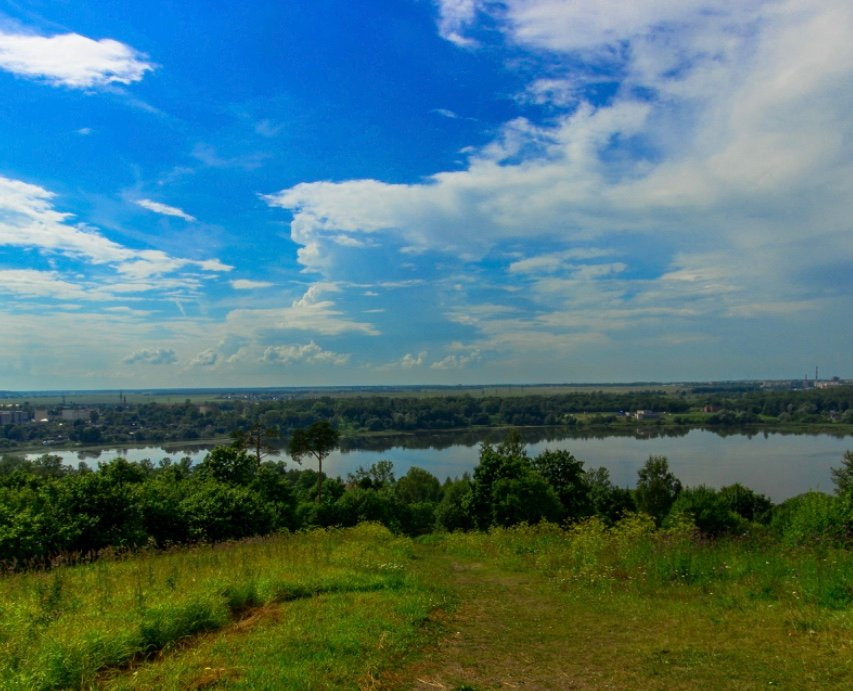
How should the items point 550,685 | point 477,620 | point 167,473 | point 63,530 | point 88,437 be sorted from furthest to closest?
point 88,437
point 167,473
point 63,530
point 477,620
point 550,685

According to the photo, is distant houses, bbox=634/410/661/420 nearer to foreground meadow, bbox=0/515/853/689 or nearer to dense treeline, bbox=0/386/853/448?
dense treeline, bbox=0/386/853/448

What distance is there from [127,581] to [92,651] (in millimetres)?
3162

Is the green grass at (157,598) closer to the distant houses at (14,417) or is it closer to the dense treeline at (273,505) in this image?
the dense treeline at (273,505)

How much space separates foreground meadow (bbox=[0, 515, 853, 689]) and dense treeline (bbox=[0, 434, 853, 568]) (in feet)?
10.2

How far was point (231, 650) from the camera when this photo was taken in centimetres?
496

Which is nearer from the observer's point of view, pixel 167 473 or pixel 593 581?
pixel 593 581

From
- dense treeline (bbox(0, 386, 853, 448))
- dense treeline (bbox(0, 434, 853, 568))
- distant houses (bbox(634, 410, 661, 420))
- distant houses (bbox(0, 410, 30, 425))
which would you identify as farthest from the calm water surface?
distant houses (bbox(0, 410, 30, 425))

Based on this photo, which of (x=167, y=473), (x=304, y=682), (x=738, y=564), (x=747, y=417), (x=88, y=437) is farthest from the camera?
(x=747, y=417)

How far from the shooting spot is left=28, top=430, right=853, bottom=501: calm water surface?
57.5 meters

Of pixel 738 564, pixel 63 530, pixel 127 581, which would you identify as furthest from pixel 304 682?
pixel 63 530

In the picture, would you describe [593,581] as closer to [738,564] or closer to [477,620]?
[738,564]

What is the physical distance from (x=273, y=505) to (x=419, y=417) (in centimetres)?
10932

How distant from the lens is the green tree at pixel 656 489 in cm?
4012

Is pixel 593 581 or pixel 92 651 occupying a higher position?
pixel 92 651
